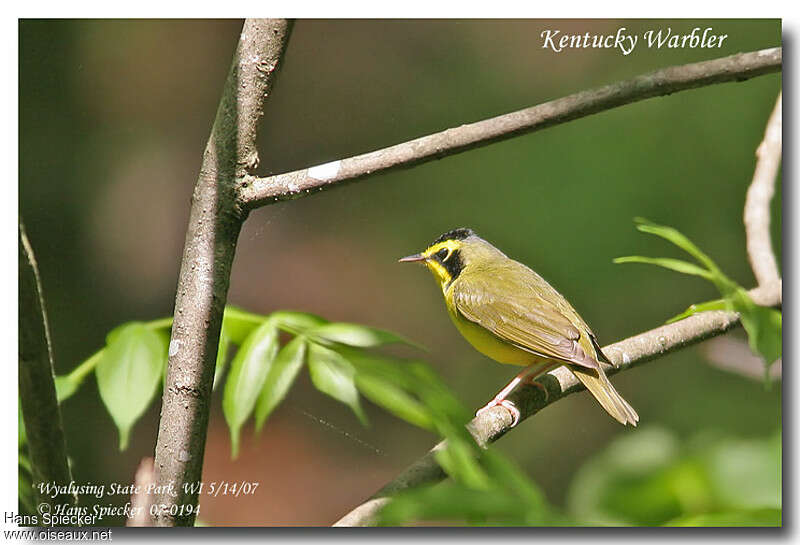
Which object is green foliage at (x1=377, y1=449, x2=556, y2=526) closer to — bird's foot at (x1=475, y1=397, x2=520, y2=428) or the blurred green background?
bird's foot at (x1=475, y1=397, x2=520, y2=428)

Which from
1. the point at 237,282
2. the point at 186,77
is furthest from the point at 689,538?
the point at 186,77

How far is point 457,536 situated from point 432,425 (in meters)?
1.40

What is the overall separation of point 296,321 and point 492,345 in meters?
0.64

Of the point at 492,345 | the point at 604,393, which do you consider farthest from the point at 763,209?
the point at 492,345

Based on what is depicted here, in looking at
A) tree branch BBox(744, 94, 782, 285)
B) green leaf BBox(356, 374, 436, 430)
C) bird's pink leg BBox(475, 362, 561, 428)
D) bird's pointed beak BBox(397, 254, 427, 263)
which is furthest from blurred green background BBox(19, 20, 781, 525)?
green leaf BBox(356, 374, 436, 430)

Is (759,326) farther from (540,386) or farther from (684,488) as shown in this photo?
(540,386)

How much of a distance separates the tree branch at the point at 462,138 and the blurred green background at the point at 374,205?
2.28ft

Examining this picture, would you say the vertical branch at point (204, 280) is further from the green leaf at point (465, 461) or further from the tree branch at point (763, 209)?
the tree branch at point (763, 209)

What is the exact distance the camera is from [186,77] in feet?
7.30

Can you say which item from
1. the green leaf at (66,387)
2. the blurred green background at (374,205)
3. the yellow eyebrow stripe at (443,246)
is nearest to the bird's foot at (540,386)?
the blurred green background at (374,205)

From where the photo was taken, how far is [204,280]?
4.63 ft

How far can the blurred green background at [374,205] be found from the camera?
6.95 ft

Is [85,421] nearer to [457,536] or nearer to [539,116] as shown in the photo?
[457,536]

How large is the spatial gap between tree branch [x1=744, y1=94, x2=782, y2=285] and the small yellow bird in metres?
0.48
